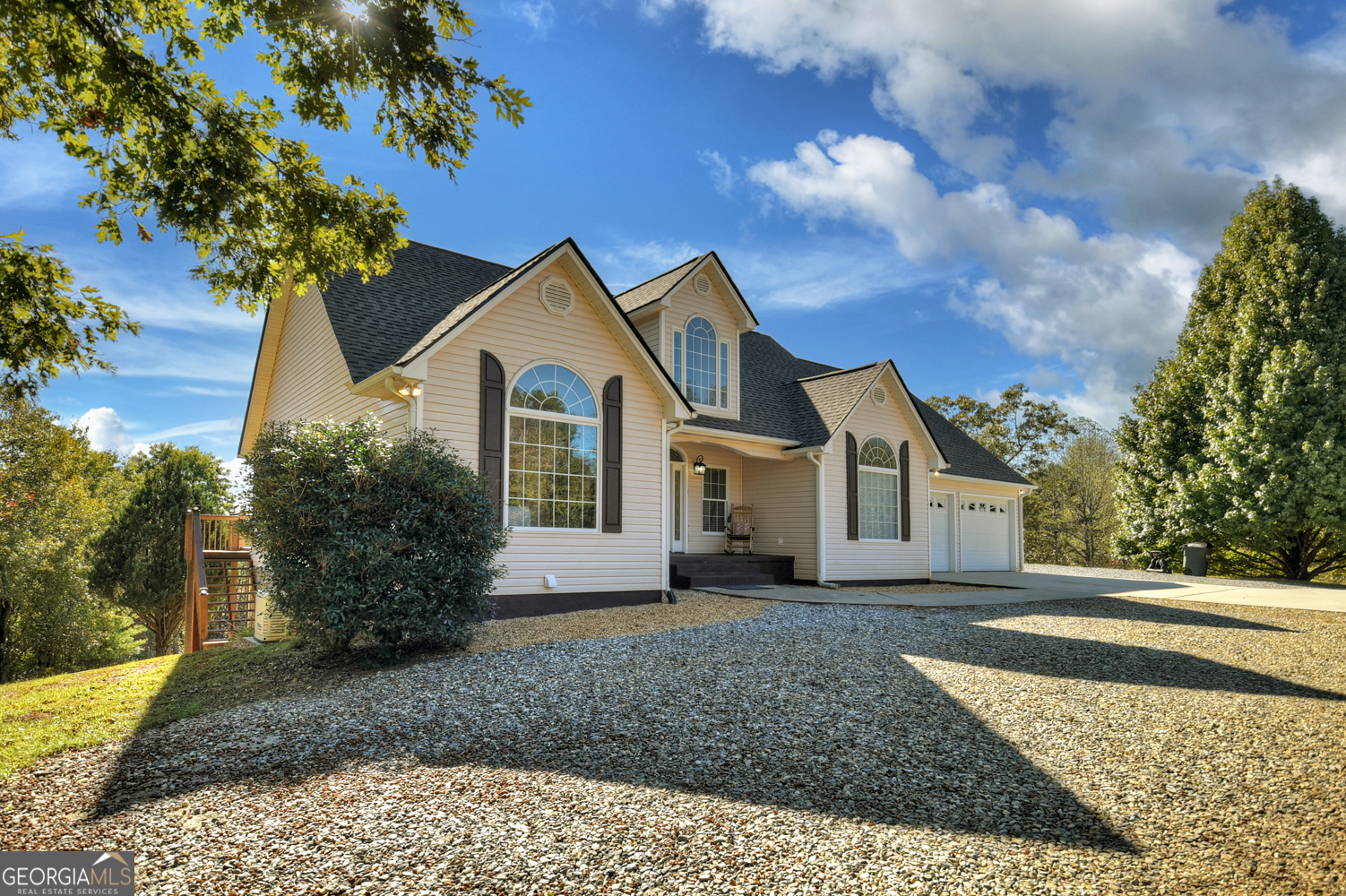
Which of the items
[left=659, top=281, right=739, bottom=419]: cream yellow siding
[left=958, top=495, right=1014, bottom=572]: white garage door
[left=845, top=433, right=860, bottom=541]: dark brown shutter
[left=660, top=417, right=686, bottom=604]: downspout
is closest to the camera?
[left=660, top=417, right=686, bottom=604]: downspout

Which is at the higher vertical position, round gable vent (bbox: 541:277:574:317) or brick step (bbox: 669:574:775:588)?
round gable vent (bbox: 541:277:574:317)

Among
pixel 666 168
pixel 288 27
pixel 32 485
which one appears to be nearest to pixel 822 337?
pixel 666 168

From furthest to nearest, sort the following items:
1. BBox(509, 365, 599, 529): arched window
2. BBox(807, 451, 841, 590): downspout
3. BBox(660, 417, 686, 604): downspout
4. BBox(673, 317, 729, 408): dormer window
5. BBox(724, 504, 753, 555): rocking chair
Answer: BBox(724, 504, 753, 555): rocking chair
BBox(807, 451, 841, 590): downspout
BBox(673, 317, 729, 408): dormer window
BBox(660, 417, 686, 604): downspout
BBox(509, 365, 599, 529): arched window

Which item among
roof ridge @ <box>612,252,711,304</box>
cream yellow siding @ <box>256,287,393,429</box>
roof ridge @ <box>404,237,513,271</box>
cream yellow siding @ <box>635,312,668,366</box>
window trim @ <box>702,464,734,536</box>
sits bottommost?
window trim @ <box>702,464,734,536</box>

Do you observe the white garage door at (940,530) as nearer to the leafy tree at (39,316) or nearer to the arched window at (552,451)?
the arched window at (552,451)

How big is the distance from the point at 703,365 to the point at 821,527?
4201 millimetres

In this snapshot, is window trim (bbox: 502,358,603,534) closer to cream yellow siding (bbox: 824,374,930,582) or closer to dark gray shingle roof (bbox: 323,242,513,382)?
dark gray shingle roof (bbox: 323,242,513,382)

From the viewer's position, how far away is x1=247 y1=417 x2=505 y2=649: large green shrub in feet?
21.6

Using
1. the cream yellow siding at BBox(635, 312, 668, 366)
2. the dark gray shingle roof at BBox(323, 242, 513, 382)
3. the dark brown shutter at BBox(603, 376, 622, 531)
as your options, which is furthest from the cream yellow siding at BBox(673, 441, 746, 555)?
the dark gray shingle roof at BBox(323, 242, 513, 382)

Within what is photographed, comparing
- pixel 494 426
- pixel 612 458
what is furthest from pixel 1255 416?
pixel 494 426

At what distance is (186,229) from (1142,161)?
14.3m

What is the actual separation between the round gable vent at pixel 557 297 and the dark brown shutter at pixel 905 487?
29.9 feet

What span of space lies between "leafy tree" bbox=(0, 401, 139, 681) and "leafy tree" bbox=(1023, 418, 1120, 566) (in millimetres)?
37785

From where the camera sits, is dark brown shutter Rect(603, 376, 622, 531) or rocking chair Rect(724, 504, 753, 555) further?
rocking chair Rect(724, 504, 753, 555)
